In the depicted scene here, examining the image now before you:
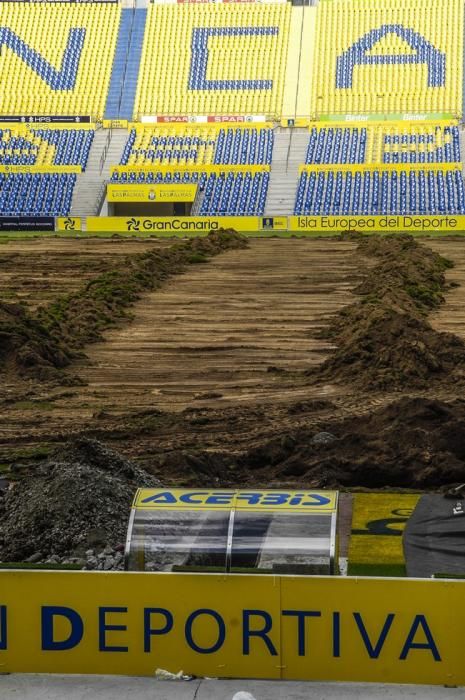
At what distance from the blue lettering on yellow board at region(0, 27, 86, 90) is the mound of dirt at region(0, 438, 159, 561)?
65817 mm

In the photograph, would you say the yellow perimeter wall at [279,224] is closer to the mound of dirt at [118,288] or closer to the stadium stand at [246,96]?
the stadium stand at [246,96]

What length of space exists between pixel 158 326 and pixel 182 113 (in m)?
44.6

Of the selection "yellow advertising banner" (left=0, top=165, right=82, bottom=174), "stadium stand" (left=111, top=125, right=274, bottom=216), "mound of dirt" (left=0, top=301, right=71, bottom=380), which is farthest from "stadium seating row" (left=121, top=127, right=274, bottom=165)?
"mound of dirt" (left=0, top=301, right=71, bottom=380)

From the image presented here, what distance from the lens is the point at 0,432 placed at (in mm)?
23500

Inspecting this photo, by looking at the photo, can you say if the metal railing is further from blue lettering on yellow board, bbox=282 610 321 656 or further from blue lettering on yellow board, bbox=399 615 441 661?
blue lettering on yellow board, bbox=399 615 441 661

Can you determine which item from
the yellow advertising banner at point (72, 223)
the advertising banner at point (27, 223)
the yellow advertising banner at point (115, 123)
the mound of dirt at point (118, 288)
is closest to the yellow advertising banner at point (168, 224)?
the yellow advertising banner at point (72, 223)

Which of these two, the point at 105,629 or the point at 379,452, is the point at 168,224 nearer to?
the point at 379,452

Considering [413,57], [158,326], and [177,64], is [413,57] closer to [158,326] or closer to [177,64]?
[177,64]

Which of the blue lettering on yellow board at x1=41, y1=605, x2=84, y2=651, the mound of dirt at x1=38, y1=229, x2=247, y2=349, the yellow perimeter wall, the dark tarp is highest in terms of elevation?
the yellow perimeter wall

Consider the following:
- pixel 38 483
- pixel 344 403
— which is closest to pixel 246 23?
pixel 344 403

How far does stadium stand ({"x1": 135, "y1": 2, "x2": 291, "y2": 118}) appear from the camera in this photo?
78188 mm

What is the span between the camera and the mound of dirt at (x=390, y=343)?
2659 centimetres

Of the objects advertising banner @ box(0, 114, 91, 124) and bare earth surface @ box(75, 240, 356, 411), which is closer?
bare earth surface @ box(75, 240, 356, 411)

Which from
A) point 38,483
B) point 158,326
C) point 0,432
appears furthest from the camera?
point 158,326
